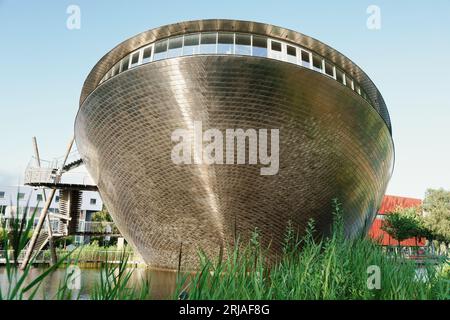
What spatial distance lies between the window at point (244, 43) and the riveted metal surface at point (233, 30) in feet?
0.66

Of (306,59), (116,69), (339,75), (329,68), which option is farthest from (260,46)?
(116,69)

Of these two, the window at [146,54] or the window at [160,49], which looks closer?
the window at [160,49]

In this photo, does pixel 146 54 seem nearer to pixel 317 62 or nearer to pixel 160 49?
pixel 160 49

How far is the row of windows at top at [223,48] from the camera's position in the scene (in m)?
11.9

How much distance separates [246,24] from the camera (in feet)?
39.7

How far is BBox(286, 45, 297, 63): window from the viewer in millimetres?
13055

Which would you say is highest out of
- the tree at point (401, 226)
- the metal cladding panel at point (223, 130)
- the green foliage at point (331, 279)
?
the metal cladding panel at point (223, 130)

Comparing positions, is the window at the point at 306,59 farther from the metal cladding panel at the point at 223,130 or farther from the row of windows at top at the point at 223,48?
the metal cladding panel at the point at 223,130

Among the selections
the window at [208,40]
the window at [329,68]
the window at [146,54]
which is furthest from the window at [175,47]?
the window at [329,68]

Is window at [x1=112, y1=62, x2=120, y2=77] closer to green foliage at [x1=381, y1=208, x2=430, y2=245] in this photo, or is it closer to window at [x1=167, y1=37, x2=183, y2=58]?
window at [x1=167, y1=37, x2=183, y2=58]

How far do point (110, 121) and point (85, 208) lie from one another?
158 feet

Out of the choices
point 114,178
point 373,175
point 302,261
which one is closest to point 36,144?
point 114,178

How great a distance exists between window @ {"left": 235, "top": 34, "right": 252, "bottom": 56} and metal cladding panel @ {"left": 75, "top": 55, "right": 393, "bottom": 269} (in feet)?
6.85

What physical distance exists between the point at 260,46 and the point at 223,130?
385 centimetres
